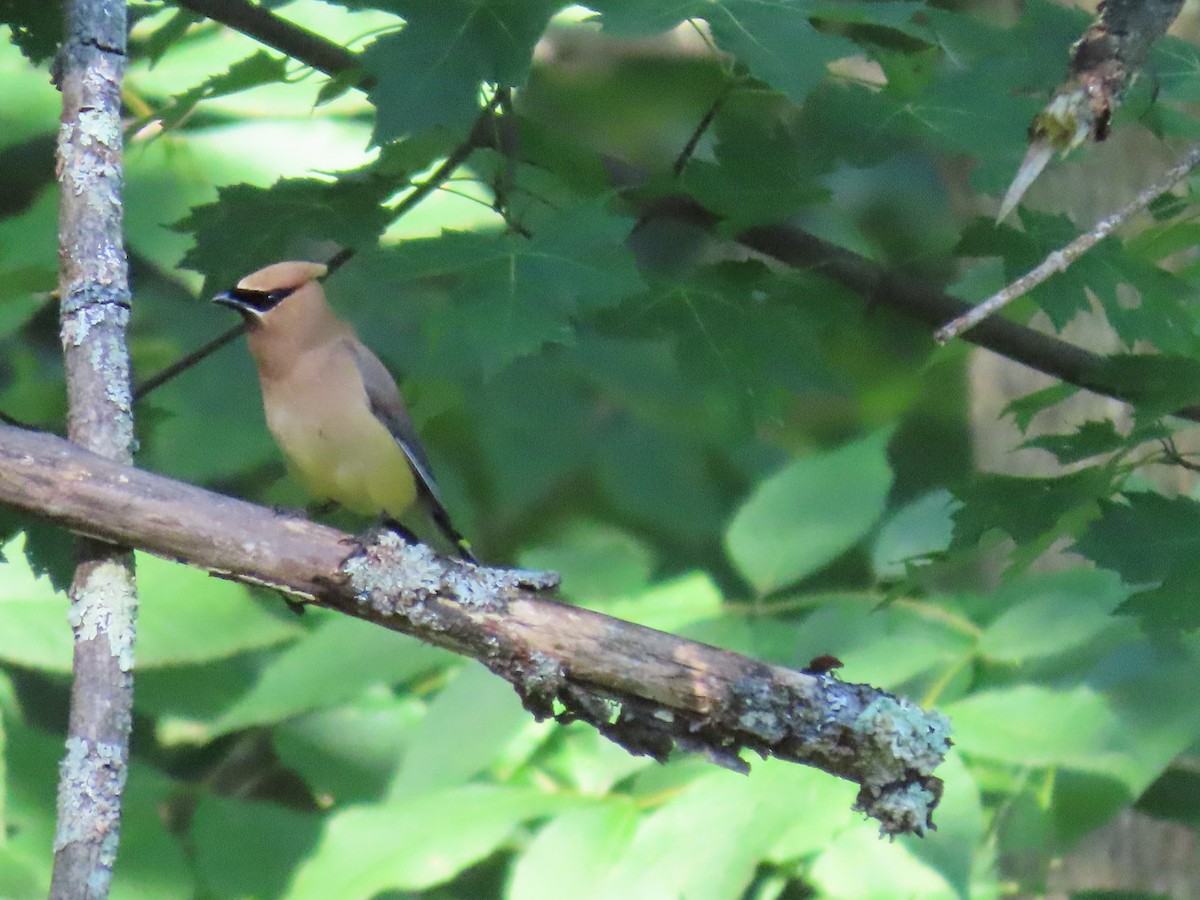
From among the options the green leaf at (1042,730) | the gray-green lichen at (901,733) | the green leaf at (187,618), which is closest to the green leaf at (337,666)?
the green leaf at (187,618)

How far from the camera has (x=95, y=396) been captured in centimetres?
221

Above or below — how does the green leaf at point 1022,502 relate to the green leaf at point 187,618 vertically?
above

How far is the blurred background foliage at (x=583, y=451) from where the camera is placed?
7.91ft

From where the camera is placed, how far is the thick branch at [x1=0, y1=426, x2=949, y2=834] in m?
2.05

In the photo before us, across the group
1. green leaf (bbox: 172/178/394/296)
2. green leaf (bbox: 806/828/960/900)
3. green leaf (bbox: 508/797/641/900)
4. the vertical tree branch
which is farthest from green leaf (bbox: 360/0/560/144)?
green leaf (bbox: 806/828/960/900)

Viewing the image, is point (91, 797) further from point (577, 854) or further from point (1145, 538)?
point (1145, 538)

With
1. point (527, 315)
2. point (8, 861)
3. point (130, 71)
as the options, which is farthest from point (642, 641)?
point (130, 71)

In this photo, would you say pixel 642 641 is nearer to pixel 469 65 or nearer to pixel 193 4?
pixel 469 65

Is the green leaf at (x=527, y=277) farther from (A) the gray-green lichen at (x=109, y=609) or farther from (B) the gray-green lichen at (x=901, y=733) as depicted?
(B) the gray-green lichen at (x=901, y=733)

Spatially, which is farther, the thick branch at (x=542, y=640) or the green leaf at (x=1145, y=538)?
the green leaf at (x=1145, y=538)

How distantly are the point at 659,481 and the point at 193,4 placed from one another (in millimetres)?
2462

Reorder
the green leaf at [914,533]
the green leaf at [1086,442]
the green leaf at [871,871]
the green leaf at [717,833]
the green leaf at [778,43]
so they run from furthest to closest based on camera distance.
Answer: the green leaf at [914,533], the green leaf at [871,871], the green leaf at [717,833], the green leaf at [1086,442], the green leaf at [778,43]

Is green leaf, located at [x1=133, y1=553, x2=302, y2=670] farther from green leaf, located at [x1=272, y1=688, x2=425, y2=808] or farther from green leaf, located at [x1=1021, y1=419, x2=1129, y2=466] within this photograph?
green leaf, located at [x1=1021, y1=419, x2=1129, y2=466]

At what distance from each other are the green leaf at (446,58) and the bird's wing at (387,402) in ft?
3.14
